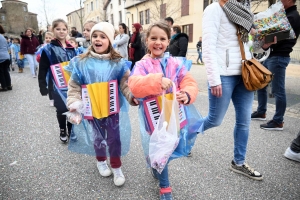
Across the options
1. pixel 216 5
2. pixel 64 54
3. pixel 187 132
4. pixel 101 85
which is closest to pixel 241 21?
pixel 216 5

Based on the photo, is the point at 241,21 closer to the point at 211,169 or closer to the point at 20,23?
the point at 211,169

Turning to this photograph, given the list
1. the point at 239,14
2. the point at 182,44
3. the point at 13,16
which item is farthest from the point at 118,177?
the point at 13,16

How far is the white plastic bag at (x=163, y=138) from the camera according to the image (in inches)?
59.3

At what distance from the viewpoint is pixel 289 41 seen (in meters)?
3.02

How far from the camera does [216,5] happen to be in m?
1.86

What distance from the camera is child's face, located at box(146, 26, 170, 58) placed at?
1683mm

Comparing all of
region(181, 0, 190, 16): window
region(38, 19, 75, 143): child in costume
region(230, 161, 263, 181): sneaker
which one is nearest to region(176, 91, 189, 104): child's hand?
region(230, 161, 263, 181): sneaker

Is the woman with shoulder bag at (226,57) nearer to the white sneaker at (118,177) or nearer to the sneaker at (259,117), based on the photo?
the white sneaker at (118,177)

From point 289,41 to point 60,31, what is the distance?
331 cm

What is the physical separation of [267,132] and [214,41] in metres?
2.15

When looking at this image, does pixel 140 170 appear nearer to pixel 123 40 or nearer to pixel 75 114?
pixel 75 114

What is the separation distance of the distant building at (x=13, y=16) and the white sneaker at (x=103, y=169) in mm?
60624

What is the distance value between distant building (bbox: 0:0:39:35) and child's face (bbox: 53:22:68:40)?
5941cm

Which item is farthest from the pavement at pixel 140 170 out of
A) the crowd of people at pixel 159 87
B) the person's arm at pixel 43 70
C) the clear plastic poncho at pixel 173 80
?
the person's arm at pixel 43 70
